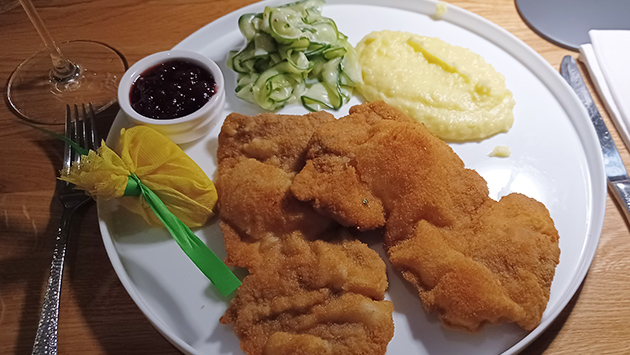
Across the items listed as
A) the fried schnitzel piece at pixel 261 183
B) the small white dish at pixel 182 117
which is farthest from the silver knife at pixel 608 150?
the small white dish at pixel 182 117

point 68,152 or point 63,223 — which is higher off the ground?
point 68,152

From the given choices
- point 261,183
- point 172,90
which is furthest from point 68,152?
point 261,183

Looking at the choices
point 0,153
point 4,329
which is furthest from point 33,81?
point 4,329

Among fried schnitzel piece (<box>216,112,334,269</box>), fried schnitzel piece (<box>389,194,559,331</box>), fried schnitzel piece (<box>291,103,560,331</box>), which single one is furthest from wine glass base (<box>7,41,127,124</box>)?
fried schnitzel piece (<box>389,194,559,331</box>)

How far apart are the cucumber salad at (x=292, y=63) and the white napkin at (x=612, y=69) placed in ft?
6.49

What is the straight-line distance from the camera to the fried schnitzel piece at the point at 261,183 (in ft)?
8.36

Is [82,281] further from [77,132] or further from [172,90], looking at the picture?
[172,90]

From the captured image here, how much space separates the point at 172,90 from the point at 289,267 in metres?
1.49

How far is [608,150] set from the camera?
10.4ft

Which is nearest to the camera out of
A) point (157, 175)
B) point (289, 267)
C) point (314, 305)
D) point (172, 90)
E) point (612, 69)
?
point (314, 305)

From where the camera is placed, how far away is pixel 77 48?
3.80 metres

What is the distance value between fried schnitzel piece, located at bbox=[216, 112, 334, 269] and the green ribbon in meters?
0.11

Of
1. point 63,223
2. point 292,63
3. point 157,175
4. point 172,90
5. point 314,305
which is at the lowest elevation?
point 63,223

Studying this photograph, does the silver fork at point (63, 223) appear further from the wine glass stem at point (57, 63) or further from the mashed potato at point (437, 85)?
the mashed potato at point (437, 85)
